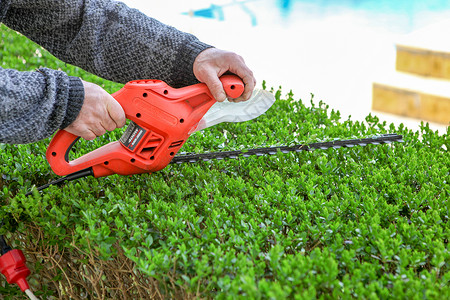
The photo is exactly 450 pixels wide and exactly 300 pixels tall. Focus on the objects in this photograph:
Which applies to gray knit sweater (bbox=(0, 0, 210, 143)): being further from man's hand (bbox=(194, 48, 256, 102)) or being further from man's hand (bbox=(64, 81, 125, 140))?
man's hand (bbox=(64, 81, 125, 140))

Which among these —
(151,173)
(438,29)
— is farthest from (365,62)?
(151,173)

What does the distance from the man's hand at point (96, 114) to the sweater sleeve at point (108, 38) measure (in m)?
0.44

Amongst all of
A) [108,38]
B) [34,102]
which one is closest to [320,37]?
[108,38]

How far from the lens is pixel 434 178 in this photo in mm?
2039

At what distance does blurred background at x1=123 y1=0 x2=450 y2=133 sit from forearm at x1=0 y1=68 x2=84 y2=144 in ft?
18.9

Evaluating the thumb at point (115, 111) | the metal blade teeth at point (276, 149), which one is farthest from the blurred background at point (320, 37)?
the thumb at point (115, 111)

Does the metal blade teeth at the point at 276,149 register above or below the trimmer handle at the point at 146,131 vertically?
below

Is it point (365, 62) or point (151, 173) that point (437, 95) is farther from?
point (151, 173)

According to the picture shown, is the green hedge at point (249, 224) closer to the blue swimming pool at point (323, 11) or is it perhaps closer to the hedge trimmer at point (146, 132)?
the hedge trimmer at point (146, 132)

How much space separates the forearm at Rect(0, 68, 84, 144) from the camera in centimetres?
178

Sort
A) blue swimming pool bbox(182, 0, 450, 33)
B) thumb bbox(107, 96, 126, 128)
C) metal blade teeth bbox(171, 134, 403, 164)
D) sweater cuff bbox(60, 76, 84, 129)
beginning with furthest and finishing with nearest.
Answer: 1. blue swimming pool bbox(182, 0, 450, 33)
2. metal blade teeth bbox(171, 134, 403, 164)
3. thumb bbox(107, 96, 126, 128)
4. sweater cuff bbox(60, 76, 84, 129)

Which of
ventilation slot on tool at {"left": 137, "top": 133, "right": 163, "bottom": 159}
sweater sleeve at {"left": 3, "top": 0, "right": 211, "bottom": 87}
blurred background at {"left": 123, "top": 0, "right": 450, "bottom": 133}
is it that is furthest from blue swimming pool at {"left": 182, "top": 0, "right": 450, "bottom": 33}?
ventilation slot on tool at {"left": 137, "top": 133, "right": 163, "bottom": 159}

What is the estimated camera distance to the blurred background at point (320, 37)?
7867mm

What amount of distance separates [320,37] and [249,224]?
9192 millimetres
